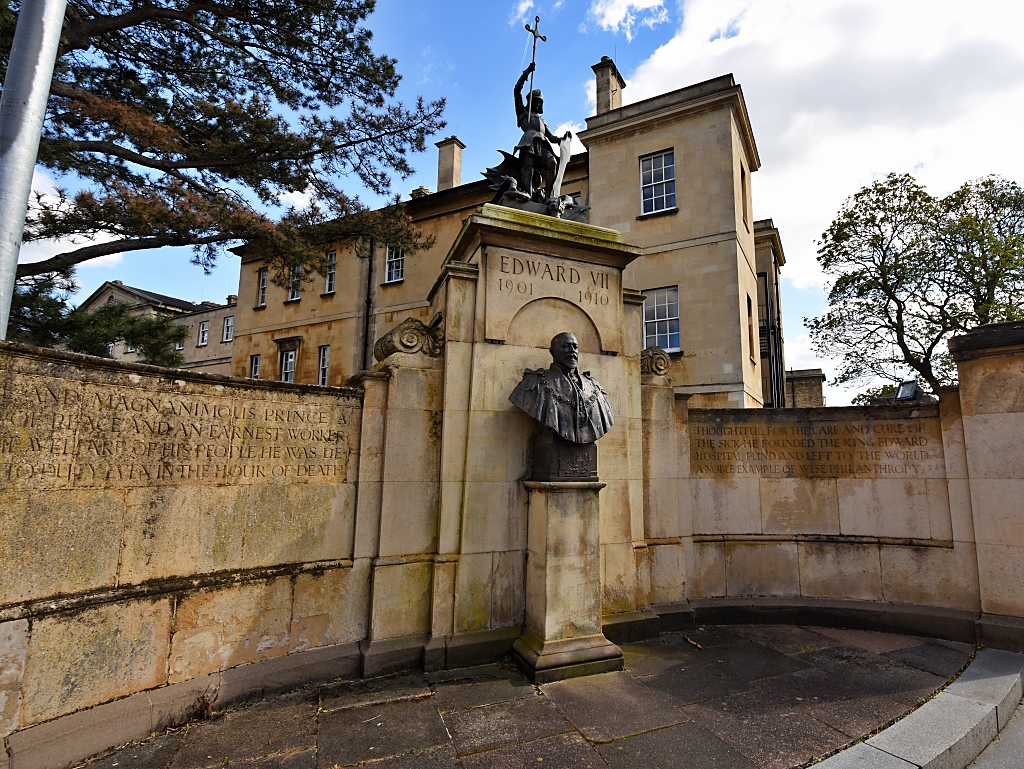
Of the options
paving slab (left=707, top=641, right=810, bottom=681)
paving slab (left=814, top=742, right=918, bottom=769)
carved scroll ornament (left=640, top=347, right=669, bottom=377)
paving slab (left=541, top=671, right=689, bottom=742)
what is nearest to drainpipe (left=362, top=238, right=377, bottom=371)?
carved scroll ornament (left=640, top=347, right=669, bottom=377)

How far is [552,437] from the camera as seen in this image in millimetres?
5062

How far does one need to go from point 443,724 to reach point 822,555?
209 inches

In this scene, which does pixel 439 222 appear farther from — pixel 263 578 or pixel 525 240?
pixel 263 578

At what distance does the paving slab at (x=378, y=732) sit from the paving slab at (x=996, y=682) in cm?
430

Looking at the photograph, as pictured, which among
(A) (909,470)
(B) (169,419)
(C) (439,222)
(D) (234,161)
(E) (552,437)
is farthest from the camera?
(C) (439,222)

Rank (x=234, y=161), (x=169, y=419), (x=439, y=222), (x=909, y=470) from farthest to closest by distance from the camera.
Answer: (x=439, y=222) < (x=234, y=161) < (x=909, y=470) < (x=169, y=419)

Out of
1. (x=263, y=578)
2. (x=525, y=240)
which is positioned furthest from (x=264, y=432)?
(x=525, y=240)

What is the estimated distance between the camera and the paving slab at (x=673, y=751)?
3307mm

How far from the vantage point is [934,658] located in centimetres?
517

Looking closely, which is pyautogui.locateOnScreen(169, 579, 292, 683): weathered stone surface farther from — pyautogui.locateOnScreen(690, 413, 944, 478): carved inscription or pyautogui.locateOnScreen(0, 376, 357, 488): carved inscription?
pyautogui.locateOnScreen(690, 413, 944, 478): carved inscription

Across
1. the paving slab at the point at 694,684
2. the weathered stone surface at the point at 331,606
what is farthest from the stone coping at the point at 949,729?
the weathered stone surface at the point at 331,606

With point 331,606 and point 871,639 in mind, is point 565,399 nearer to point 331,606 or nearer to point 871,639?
point 331,606

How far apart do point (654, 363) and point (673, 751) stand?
4087mm

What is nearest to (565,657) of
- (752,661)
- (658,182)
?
(752,661)
